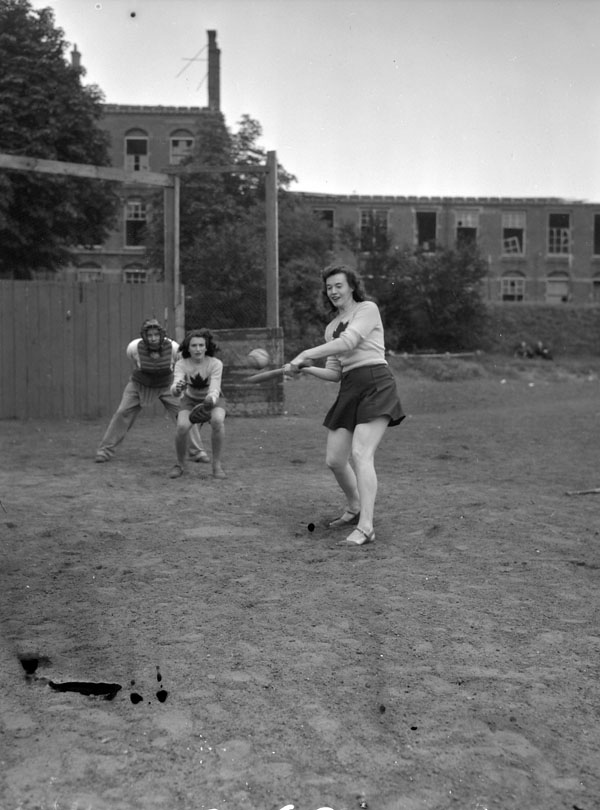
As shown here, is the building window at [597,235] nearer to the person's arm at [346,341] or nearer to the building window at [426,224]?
the building window at [426,224]

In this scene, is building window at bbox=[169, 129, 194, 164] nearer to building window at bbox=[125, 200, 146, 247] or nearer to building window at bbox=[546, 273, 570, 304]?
building window at bbox=[125, 200, 146, 247]

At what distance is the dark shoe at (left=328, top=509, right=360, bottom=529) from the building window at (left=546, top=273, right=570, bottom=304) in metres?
52.8

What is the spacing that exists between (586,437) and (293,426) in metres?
4.19

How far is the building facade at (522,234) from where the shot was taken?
5697 cm

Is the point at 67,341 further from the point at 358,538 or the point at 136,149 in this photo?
the point at 136,149

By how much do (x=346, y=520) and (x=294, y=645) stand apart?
322cm

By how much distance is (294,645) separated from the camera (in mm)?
4938

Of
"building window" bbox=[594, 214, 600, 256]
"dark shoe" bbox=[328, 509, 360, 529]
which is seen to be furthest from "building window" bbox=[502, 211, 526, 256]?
"dark shoe" bbox=[328, 509, 360, 529]

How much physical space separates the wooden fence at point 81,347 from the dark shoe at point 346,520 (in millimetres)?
8728

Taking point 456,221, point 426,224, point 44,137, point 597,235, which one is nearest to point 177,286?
point 44,137

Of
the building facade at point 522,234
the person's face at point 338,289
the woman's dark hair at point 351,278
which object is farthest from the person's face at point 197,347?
the building facade at point 522,234

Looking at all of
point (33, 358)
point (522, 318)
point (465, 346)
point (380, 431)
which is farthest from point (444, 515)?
point (522, 318)

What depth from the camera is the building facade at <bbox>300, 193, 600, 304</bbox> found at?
56969 mm

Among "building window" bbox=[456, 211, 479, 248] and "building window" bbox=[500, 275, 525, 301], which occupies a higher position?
"building window" bbox=[456, 211, 479, 248]
